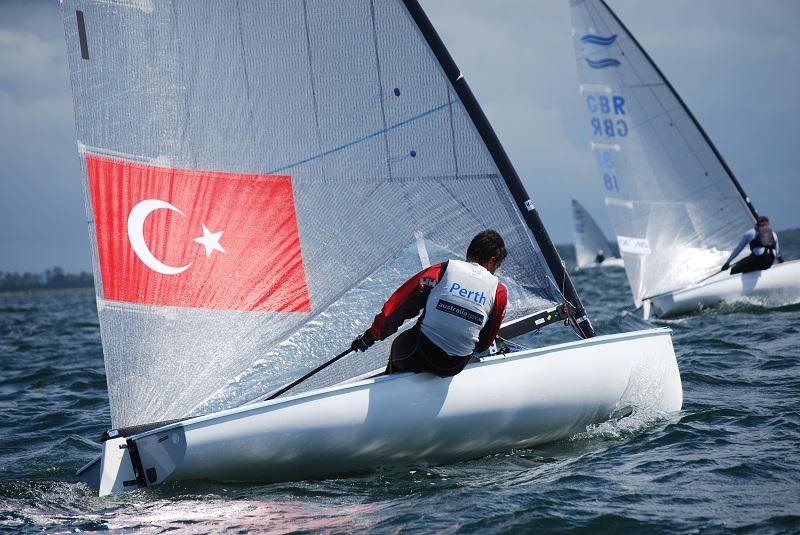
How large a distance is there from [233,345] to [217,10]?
1802 mm

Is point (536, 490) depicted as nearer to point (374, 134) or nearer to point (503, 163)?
point (503, 163)

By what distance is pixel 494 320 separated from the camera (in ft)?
15.0

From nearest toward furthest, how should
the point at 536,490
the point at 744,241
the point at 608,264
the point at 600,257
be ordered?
the point at 536,490 < the point at 744,241 < the point at 608,264 < the point at 600,257

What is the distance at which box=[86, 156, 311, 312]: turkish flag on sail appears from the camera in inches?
183

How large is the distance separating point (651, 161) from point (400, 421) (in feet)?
31.7

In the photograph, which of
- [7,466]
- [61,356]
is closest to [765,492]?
[7,466]

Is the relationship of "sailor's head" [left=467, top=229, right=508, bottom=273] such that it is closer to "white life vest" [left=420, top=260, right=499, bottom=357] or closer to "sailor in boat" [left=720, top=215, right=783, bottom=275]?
"white life vest" [left=420, top=260, right=499, bottom=357]

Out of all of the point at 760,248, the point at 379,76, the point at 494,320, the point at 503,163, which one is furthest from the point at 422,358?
the point at 760,248

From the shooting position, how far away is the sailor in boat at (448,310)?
443cm

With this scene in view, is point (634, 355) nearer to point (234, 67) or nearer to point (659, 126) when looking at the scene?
point (234, 67)

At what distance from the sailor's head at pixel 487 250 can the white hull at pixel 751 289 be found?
7.52 meters

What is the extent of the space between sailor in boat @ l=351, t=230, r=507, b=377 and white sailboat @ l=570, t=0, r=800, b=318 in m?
8.60

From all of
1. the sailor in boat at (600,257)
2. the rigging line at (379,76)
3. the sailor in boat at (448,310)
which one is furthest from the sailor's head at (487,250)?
the sailor in boat at (600,257)

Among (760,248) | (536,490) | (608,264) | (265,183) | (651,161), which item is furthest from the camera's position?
(608,264)
